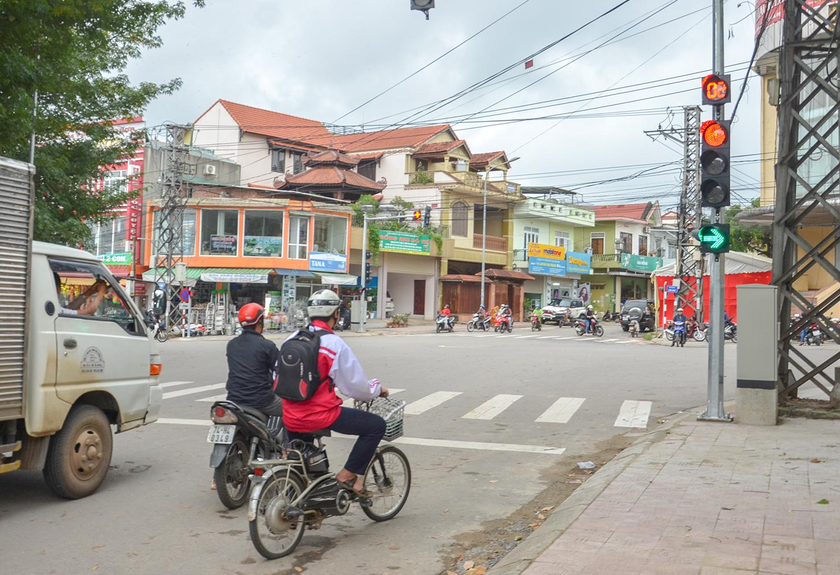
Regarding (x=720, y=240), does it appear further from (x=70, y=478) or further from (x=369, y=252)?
(x=369, y=252)

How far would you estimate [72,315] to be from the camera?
698 centimetres

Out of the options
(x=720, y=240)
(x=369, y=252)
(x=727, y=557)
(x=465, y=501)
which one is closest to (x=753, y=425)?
(x=720, y=240)

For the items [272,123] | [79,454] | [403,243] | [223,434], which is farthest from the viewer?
[272,123]

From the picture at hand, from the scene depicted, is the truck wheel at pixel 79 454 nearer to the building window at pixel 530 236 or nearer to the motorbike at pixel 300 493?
the motorbike at pixel 300 493

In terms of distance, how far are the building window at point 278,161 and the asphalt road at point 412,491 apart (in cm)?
3528

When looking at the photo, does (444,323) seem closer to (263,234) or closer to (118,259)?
(263,234)

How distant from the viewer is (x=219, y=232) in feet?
135

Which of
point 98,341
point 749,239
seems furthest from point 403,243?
point 98,341

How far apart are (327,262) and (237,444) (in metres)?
36.7

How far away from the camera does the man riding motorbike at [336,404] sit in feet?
18.1

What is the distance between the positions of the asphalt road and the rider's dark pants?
59 cm

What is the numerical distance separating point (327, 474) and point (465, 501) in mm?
2026

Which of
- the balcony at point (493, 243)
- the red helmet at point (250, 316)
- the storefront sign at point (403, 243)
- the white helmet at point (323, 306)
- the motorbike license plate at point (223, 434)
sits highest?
the balcony at point (493, 243)

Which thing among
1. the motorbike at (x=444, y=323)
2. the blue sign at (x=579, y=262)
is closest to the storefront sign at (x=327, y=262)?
the motorbike at (x=444, y=323)
